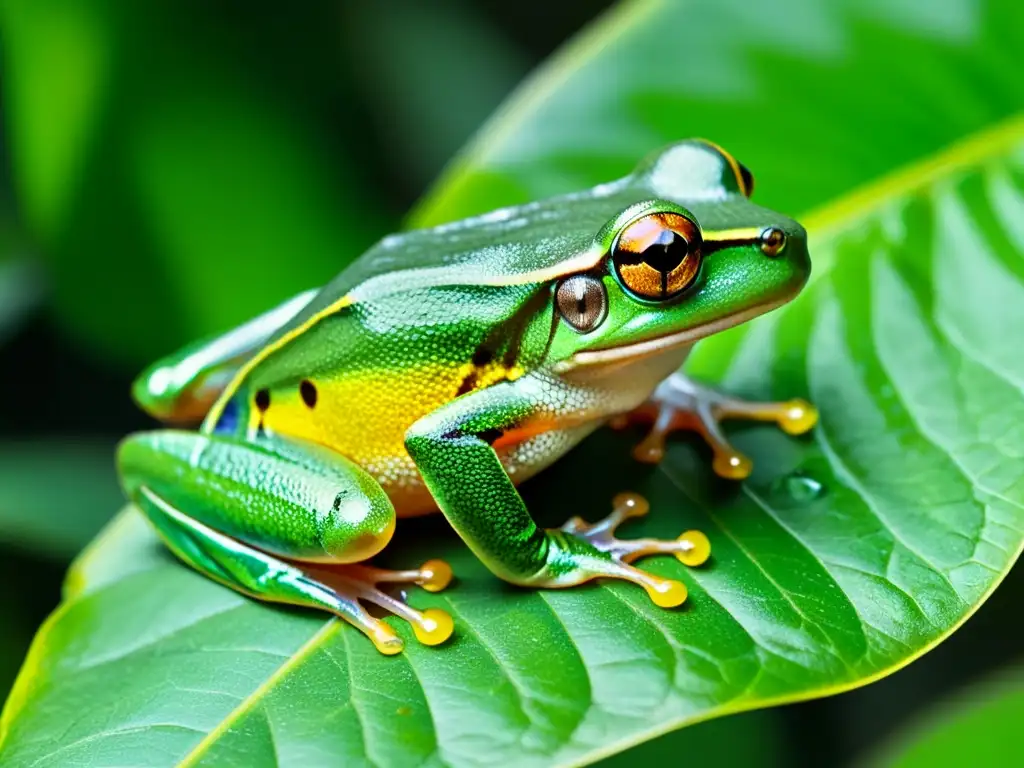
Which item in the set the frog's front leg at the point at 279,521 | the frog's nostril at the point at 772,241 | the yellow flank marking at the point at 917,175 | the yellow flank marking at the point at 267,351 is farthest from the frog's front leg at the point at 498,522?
the yellow flank marking at the point at 917,175

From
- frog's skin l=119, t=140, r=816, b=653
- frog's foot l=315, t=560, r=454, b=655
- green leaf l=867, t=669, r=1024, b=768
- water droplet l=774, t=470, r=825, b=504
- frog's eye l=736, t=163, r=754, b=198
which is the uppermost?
frog's eye l=736, t=163, r=754, b=198

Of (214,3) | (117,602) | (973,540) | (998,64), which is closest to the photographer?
(973,540)

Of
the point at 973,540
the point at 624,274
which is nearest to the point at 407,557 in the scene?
the point at 624,274

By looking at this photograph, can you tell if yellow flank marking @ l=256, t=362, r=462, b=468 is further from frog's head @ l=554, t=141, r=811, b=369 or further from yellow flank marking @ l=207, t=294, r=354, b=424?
frog's head @ l=554, t=141, r=811, b=369

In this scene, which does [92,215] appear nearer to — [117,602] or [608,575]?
[117,602]

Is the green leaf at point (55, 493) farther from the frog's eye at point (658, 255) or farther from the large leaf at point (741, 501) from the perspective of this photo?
the frog's eye at point (658, 255)

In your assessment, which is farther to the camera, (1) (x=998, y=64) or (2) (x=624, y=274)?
(1) (x=998, y=64)

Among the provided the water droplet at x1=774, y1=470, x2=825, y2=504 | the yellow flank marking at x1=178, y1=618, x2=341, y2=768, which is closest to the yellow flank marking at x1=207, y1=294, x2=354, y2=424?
the yellow flank marking at x1=178, y1=618, x2=341, y2=768
